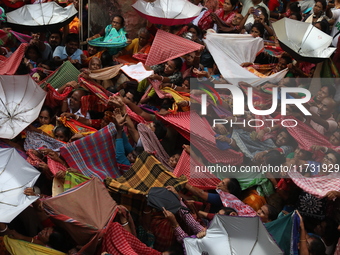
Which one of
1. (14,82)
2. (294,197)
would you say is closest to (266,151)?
(294,197)

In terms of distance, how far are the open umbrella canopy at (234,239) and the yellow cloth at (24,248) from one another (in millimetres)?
1232

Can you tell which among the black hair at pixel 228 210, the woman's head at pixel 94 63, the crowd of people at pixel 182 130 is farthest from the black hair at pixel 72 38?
the black hair at pixel 228 210

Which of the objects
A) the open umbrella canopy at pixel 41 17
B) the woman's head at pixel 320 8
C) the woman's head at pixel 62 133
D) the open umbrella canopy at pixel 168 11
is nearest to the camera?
the woman's head at pixel 62 133

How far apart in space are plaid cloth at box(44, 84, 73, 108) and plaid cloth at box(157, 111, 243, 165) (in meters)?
1.29

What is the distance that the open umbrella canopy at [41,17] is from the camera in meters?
8.61

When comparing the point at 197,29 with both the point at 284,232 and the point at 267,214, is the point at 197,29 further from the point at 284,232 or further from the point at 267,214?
the point at 284,232

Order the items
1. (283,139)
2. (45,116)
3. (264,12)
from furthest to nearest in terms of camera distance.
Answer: (264,12) → (45,116) → (283,139)

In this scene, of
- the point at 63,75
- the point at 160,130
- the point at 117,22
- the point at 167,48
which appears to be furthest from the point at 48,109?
the point at 117,22

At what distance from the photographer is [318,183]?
19.2 feet

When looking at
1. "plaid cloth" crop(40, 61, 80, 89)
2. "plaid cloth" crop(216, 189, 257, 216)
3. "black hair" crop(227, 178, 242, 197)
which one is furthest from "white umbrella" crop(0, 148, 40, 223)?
"plaid cloth" crop(40, 61, 80, 89)

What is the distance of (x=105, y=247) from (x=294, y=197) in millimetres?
1940

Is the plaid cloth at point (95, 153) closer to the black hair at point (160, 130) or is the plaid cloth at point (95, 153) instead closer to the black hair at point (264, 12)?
the black hair at point (160, 130)

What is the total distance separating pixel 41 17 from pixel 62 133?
7.74 ft

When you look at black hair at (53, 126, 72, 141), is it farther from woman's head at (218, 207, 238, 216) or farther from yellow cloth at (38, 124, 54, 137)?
woman's head at (218, 207, 238, 216)
